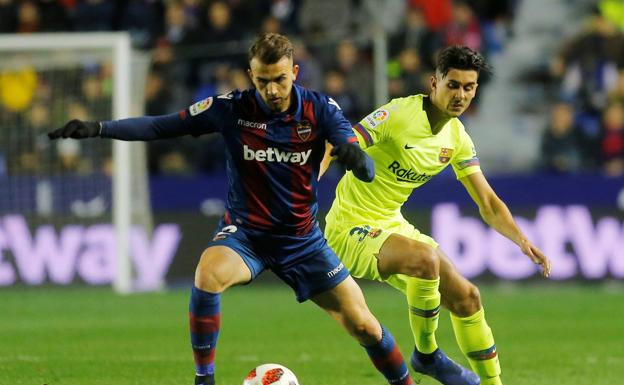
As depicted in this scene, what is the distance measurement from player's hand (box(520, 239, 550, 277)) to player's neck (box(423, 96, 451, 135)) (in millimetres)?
922

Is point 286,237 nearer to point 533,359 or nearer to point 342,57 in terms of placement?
point 533,359

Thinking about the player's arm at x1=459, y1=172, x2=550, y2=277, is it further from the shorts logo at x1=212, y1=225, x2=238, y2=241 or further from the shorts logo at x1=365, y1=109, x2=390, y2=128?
the shorts logo at x1=212, y1=225, x2=238, y2=241

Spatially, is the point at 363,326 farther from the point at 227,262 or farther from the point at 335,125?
the point at 335,125

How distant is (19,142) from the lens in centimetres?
1658

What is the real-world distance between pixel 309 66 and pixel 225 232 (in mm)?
10722

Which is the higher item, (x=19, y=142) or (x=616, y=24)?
(x=616, y=24)

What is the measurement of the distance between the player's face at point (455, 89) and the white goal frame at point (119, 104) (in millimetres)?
8499

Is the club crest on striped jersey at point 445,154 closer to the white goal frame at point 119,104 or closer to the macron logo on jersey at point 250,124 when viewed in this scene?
the macron logo on jersey at point 250,124

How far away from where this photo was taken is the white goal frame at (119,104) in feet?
52.2

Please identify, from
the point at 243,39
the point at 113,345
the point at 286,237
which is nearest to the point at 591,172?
the point at 243,39

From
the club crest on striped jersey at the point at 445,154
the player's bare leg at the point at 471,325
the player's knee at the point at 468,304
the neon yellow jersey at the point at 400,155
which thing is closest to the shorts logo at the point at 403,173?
the neon yellow jersey at the point at 400,155

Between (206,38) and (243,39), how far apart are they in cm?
52

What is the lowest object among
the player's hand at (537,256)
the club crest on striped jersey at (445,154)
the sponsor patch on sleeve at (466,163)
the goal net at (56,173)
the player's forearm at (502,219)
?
the goal net at (56,173)

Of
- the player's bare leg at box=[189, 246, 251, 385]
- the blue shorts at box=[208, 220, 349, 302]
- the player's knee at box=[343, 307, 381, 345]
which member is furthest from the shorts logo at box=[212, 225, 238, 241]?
the player's knee at box=[343, 307, 381, 345]
